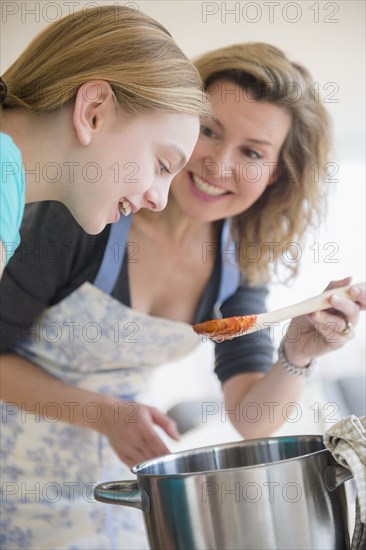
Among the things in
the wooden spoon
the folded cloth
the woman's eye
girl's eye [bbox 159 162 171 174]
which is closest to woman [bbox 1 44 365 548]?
the woman's eye

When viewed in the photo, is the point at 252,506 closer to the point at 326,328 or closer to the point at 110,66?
the point at 326,328

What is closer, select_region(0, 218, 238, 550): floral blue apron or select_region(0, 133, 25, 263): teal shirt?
select_region(0, 133, 25, 263): teal shirt

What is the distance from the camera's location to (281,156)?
4.30 ft

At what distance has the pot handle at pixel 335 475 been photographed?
0.69 metres

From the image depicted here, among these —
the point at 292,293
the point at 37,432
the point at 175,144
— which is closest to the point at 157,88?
the point at 175,144

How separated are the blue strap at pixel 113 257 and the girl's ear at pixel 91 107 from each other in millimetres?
367

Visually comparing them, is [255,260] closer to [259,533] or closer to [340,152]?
[340,152]

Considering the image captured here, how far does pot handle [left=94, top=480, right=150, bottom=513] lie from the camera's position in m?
0.73

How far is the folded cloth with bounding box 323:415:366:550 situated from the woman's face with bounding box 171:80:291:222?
580 mm

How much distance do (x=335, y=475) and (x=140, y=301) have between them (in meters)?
0.64

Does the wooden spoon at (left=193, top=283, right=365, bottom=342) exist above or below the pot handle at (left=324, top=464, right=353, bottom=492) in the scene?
above

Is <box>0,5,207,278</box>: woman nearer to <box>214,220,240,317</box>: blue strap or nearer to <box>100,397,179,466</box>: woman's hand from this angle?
<box>100,397,179,466</box>: woman's hand

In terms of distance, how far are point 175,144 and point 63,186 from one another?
→ 6.1 inches

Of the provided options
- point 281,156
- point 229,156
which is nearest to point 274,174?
point 281,156
